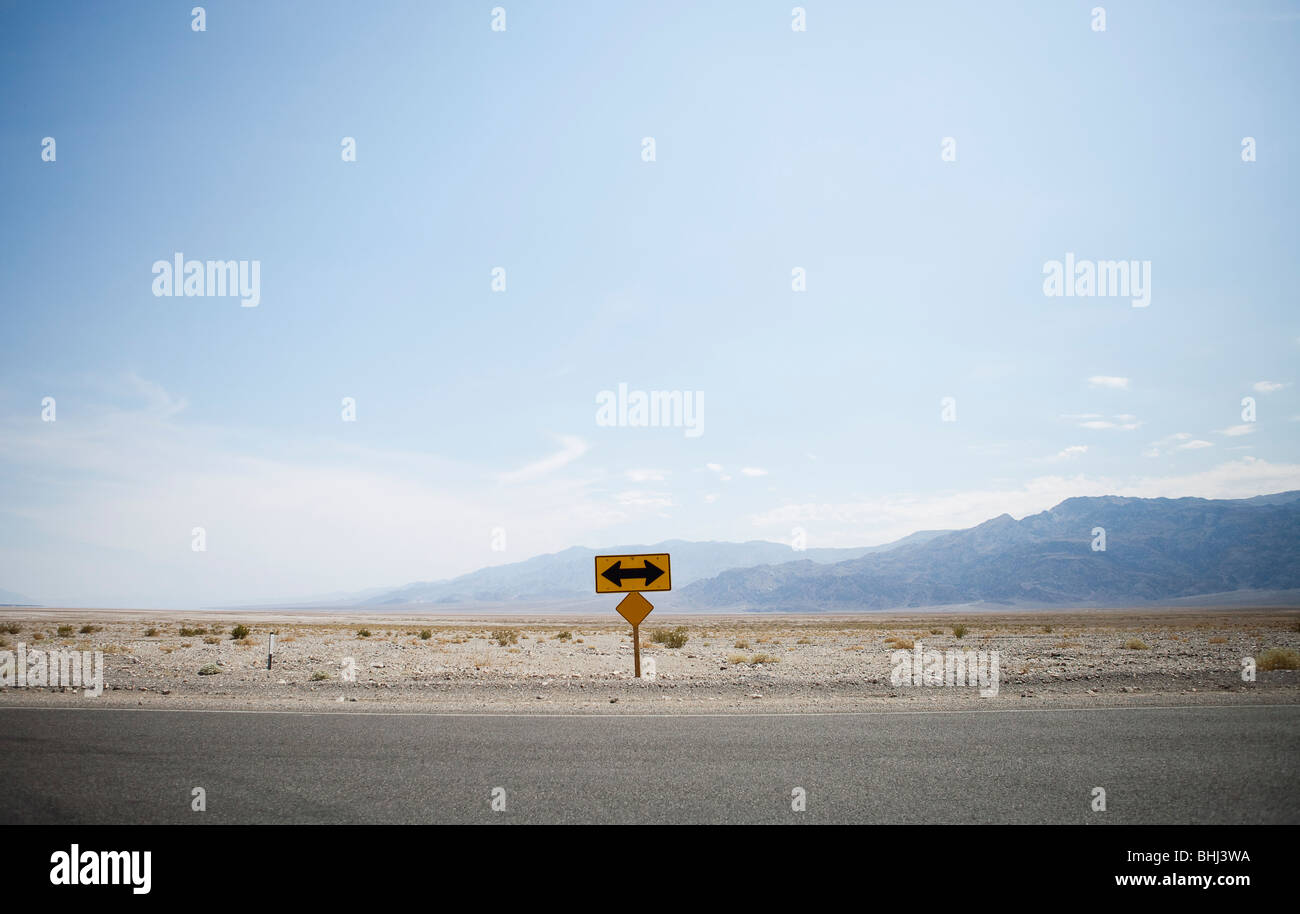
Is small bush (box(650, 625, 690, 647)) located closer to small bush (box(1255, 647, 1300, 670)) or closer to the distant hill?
small bush (box(1255, 647, 1300, 670))

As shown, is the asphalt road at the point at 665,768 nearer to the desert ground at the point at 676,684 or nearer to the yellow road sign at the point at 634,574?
the desert ground at the point at 676,684

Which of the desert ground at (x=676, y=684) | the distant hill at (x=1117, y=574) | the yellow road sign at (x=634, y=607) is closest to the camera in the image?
the desert ground at (x=676, y=684)

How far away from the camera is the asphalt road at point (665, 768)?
5613mm

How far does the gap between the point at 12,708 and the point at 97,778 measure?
6467 millimetres

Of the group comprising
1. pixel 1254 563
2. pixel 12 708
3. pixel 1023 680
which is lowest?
pixel 1254 563

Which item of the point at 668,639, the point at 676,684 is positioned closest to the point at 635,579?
the point at 676,684

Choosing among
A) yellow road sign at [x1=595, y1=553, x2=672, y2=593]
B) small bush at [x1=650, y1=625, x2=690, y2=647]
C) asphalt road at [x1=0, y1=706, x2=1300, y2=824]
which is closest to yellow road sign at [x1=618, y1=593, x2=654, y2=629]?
yellow road sign at [x1=595, y1=553, x2=672, y2=593]

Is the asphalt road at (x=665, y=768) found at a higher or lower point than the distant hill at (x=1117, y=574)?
higher

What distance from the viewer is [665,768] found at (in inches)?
271

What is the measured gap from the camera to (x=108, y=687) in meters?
14.0

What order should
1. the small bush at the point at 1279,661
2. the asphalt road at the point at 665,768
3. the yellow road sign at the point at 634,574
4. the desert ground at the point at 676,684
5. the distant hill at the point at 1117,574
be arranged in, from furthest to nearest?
the distant hill at the point at 1117,574
the small bush at the point at 1279,661
the yellow road sign at the point at 634,574
the desert ground at the point at 676,684
the asphalt road at the point at 665,768

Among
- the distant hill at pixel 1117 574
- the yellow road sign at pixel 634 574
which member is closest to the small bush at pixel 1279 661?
the yellow road sign at pixel 634 574
